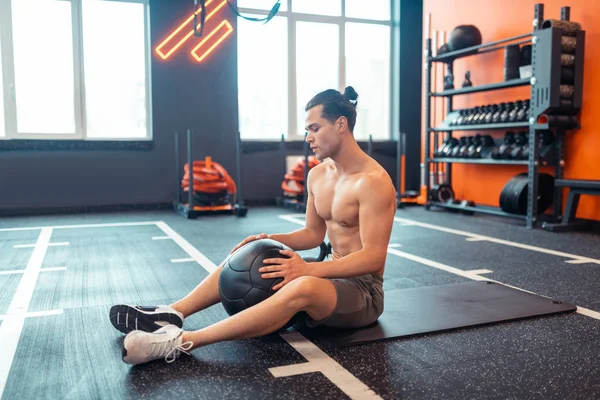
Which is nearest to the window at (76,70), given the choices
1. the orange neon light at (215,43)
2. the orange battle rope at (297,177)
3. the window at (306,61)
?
the orange neon light at (215,43)

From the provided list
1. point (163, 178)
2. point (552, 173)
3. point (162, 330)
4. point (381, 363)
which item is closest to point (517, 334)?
point (381, 363)

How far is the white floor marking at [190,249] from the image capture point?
11.0 feet

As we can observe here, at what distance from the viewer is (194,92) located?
6.73m

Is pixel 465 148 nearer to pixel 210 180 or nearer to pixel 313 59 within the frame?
pixel 313 59

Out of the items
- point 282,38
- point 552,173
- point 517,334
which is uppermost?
point 282,38

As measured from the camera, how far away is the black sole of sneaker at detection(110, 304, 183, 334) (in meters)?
1.91

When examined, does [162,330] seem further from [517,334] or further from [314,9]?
[314,9]

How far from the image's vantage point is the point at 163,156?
6695mm

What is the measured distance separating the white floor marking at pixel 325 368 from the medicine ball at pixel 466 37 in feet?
15.9

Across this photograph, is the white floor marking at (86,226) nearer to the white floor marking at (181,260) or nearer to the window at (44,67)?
the window at (44,67)

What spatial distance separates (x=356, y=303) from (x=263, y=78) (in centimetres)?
574

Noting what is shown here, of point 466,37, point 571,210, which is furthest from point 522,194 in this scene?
point 466,37

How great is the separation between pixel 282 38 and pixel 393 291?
5.36 metres

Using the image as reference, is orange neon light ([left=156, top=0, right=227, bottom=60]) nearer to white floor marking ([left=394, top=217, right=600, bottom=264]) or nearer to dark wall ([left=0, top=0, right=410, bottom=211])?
dark wall ([left=0, top=0, right=410, bottom=211])
